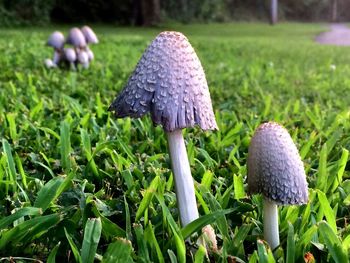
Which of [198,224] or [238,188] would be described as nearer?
[198,224]

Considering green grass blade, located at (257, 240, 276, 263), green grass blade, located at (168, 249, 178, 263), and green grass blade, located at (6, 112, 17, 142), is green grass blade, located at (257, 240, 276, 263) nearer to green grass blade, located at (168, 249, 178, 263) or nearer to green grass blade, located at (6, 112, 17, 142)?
green grass blade, located at (168, 249, 178, 263)

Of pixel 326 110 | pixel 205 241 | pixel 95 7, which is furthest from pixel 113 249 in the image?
pixel 95 7

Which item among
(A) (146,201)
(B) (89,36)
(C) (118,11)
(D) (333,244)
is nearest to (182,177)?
(A) (146,201)

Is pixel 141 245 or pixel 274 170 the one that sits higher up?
pixel 274 170

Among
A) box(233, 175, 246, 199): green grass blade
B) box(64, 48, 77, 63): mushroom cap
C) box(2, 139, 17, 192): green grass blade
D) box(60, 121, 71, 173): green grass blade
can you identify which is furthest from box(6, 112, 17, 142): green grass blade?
box(64, 48, 77, 63): mushroom cap

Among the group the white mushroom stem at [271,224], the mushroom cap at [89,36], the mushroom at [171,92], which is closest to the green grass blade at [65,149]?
the mushroom at [171,92]

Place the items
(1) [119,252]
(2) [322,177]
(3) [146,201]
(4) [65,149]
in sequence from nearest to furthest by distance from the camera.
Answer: (1) [119,252] < (3) [146,201] < (2) [322,177] < (4) [65,149]

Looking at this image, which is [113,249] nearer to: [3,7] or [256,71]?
[256,71]

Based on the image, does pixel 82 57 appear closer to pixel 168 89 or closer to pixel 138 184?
pixel 138 184
